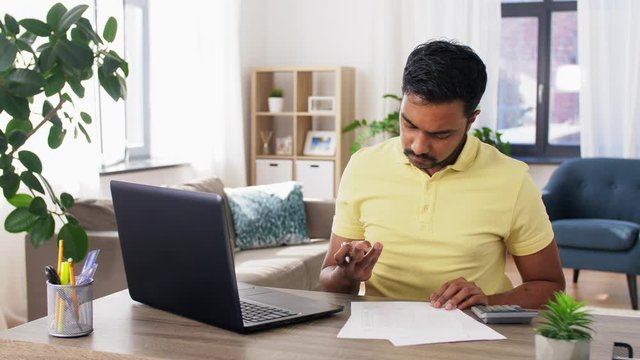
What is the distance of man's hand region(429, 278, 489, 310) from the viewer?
1.75m

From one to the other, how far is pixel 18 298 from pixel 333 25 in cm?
365

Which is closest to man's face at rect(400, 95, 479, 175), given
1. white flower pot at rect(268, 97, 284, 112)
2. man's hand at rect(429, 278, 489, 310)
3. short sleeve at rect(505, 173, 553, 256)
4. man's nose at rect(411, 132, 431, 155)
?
man's nose at rect(411, 132, 431, 155)

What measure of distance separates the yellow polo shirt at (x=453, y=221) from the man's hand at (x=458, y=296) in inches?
8.0

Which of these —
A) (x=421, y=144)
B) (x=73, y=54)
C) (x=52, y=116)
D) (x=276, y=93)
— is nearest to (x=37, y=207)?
(x=52, y=116)

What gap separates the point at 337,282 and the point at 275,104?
4.70 meters

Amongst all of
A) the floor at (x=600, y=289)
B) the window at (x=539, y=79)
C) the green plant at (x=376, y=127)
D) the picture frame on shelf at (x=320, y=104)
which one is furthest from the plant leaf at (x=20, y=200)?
the window at (x=539, y=79)

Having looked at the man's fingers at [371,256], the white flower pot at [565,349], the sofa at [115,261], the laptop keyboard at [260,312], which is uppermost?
the man's fingers at [371,256]

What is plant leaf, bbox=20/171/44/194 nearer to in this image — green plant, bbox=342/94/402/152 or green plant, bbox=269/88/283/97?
green plant, bbox=342/94/402/152

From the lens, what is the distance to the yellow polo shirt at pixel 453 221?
77.9 inches

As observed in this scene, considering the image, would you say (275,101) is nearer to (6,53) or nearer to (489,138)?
(489,138)

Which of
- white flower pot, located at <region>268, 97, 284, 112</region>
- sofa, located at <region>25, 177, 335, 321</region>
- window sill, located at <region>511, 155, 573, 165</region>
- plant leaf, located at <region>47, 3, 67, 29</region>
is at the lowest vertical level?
sofa, located at <region>25, 177, 335, 321</region>

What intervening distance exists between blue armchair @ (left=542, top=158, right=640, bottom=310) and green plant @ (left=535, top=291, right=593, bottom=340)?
3784mm

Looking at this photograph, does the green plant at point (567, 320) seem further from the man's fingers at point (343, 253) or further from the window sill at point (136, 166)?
the window sill at point (136, 166)

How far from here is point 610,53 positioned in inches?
242
